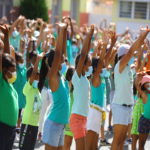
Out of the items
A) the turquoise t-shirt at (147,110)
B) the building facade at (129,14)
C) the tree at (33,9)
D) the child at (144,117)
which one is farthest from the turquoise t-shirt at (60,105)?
the building facade at (129,14)

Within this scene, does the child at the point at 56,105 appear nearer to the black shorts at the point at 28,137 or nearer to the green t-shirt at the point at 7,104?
the green t-shirt at the point at 7,104

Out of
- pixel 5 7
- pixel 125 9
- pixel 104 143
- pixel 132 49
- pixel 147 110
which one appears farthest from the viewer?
pixel 125 9

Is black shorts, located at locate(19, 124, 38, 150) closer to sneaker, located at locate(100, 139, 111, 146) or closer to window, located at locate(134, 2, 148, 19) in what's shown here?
sneaker, located at locate(100, 139, 111, 146)

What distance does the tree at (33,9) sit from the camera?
33781mm

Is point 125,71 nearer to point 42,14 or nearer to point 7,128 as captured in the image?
point 7,128

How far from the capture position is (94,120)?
859cm

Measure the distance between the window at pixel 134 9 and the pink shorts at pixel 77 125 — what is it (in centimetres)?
2944

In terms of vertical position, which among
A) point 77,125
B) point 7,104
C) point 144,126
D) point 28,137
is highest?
point 7,104

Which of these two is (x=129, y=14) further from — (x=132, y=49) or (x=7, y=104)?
(x=7, y=104)

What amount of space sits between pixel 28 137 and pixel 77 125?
0.96 m

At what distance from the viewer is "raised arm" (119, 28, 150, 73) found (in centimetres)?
820

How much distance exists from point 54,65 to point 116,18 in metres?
29.8

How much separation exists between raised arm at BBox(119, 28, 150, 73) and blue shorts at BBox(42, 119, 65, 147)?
167cm

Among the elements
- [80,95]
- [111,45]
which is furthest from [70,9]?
[80,95]
